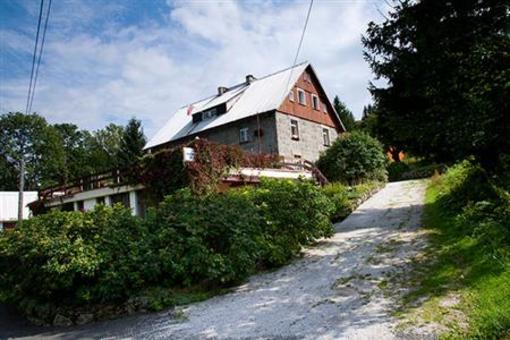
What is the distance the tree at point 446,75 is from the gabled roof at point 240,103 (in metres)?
15.2

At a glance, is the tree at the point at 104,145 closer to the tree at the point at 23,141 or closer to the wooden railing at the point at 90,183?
the tree at the point at 23,141

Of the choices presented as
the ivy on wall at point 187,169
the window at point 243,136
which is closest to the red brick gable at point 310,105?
the window at point 243,136

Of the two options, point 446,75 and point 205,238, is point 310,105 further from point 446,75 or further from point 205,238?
point 205,238

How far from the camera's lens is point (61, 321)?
275 inches

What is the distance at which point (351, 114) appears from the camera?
54625mm

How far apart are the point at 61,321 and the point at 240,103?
23.8 m

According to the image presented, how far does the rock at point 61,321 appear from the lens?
6.91 m

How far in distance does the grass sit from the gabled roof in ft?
64.0

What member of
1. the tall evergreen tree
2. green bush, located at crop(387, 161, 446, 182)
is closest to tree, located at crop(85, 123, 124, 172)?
the tall evergreen tree

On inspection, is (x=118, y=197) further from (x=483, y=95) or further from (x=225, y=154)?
(x=483, y=95)

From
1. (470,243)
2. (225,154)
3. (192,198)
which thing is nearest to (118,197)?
(225,154)

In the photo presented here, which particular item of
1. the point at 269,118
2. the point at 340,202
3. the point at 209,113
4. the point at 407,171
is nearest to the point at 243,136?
the point at 269,118

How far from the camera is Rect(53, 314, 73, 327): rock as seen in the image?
6914 millimetres

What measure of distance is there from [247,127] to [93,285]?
21.2m
